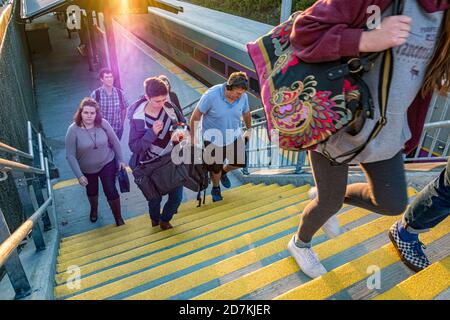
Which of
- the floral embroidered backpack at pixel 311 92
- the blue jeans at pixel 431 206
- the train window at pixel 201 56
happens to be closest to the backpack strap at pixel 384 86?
the floral embroidered backpack at pixel 311 92

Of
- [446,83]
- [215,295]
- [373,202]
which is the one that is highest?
[446,83]

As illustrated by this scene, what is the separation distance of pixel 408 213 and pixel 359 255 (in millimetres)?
439

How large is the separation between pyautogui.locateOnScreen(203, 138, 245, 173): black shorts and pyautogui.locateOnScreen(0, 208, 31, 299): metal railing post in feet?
7.45

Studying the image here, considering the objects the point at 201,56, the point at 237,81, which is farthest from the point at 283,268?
the point at 201,56

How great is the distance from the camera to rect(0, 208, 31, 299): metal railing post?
183 centimetres

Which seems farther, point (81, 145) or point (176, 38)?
point (176, 38)

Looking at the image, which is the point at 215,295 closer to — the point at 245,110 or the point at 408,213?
the point at 408,213

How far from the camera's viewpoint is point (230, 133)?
12.6 feet

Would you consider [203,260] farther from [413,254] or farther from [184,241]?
[413,254]

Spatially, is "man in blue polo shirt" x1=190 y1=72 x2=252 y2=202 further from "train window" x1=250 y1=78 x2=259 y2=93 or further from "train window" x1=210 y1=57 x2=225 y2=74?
"train window" x1=210 y1=57 x2=225 y2=74

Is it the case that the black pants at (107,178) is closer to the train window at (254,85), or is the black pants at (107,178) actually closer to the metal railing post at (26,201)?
the metal railing post at (26,201)

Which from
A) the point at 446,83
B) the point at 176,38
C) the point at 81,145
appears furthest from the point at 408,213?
the point at 176,38

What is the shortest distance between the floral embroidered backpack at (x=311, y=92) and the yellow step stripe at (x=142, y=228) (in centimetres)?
250

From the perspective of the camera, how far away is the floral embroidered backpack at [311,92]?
1.29m
